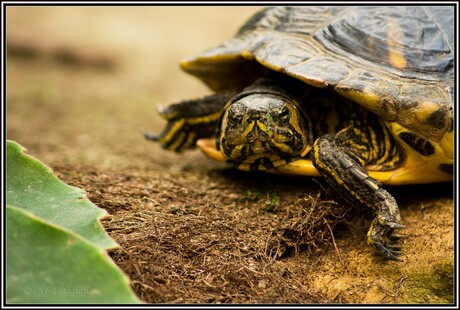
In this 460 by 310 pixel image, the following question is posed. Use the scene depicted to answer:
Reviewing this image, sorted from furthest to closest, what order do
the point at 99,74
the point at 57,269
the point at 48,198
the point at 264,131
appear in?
1. the point at 99,74
2. the point at 264,131
3. the point at 48,198
4. the point at 57,269

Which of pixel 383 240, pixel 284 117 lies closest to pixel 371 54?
pixel 284 117

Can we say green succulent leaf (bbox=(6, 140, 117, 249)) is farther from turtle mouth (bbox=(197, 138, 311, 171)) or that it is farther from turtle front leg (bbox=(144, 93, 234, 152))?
turtle front leg (bbox=(144, 93, 234, 152))

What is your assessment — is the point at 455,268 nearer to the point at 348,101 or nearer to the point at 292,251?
the point at 292,251

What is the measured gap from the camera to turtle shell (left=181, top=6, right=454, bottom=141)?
8.77 feet

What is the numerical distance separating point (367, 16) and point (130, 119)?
3084 millimetres

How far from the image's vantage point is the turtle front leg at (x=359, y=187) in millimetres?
2367

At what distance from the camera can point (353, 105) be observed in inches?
116

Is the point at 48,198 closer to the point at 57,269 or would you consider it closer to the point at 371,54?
the point at 57,269

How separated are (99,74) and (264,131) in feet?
16.8

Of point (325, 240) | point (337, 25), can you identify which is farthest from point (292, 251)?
point (337, 25)

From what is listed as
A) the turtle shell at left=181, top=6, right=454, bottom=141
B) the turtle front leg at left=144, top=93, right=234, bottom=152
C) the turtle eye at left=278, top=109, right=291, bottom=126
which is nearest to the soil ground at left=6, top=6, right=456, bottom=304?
the turtle front leg at left=144, top=93, right=234, bottom=152

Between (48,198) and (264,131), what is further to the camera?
(264,131)

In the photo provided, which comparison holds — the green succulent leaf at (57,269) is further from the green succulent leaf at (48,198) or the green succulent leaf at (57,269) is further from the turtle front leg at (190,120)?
the turtle front leg at (190,120)

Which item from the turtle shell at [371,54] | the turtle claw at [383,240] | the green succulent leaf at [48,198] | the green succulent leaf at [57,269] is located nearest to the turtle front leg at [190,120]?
the turtle shell at [371,54]
